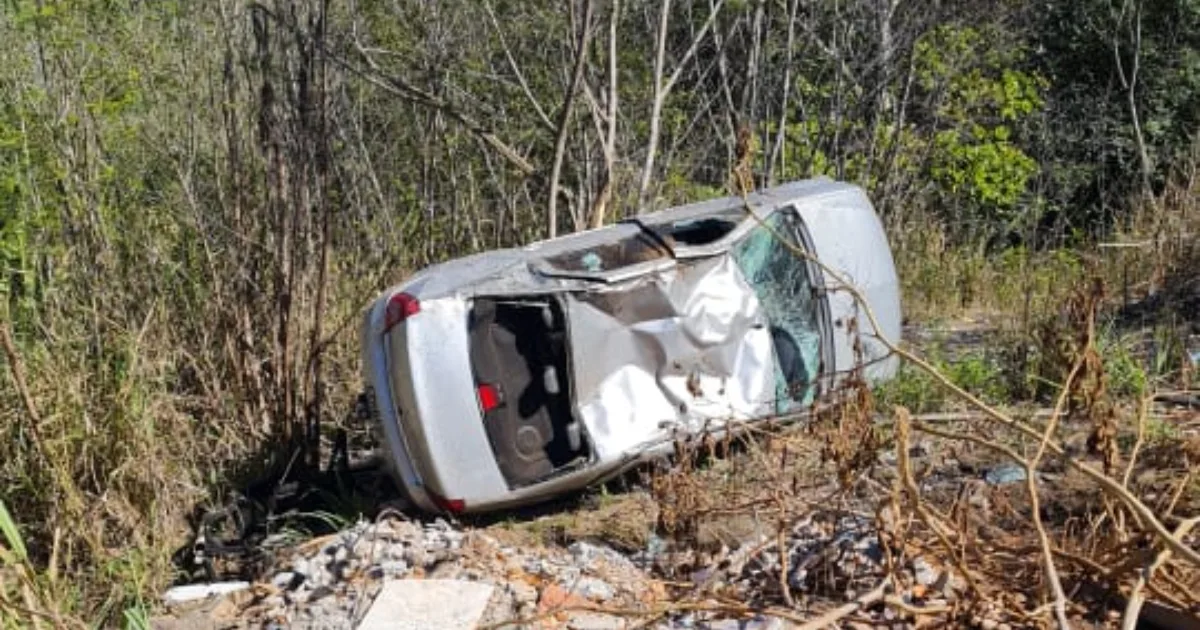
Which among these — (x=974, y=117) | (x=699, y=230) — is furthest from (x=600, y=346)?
(x=974, y=117)

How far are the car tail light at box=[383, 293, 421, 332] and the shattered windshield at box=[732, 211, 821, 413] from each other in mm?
1637

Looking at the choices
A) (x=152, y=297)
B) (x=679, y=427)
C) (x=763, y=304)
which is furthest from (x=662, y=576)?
(x=152, y=297)

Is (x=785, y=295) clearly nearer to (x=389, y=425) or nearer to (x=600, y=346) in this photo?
(x=600, y=346)

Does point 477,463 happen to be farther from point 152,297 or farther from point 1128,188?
point 1128,188

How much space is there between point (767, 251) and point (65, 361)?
335 cm

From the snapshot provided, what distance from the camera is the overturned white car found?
5.57 metres

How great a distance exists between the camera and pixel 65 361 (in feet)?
19.6

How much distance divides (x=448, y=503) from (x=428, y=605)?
2.52 feet

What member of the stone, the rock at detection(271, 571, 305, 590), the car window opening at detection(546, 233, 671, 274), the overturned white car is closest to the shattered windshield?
the overturned white car

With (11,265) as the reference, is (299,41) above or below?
above

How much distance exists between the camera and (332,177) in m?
8.43

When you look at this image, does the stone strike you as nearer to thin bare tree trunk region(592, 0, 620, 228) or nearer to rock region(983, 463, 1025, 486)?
rock region(983, 463, 1025, 486)

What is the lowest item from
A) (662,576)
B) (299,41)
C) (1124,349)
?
A: (662,576)

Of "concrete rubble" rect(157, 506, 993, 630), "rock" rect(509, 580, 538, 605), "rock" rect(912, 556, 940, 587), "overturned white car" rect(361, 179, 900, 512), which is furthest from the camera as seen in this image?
"overturned white car" rect(361, 179, 900, 512)
